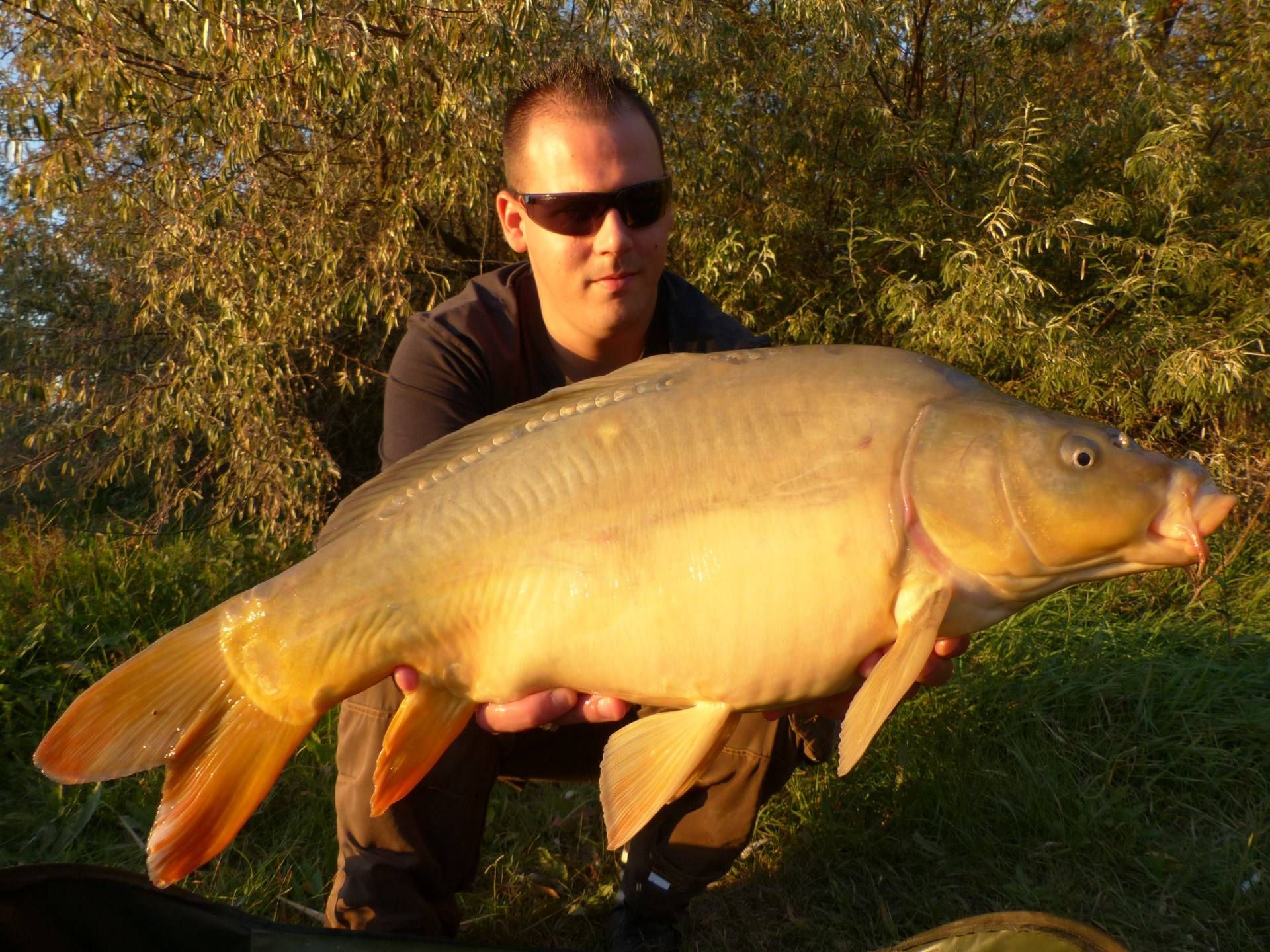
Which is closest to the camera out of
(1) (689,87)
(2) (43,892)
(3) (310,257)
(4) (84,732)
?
(4) (84,732)

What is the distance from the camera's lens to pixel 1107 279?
3.87 meters

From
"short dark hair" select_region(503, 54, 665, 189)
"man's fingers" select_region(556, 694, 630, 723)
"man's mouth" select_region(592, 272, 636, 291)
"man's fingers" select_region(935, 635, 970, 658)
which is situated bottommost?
"man's fingers" select_region(556, 694, 630, 723)

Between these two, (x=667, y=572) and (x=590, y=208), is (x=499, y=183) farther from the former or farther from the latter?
(x=667, y=572)

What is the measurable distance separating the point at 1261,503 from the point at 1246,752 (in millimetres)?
1258

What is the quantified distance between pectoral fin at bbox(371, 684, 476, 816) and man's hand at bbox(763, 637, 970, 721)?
41cm

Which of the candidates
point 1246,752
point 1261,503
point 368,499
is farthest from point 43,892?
point 1261,503

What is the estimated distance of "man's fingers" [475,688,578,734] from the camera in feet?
4.42

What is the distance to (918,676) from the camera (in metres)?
1.13

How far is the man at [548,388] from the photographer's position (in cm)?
164

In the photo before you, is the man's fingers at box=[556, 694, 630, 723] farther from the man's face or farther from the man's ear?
the man's ear

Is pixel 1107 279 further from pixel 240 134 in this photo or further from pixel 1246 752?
pixel 240 134

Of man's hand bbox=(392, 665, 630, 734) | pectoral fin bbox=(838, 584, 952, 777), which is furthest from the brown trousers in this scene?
pectoral fin bbox=(838, 584, 952, 777)

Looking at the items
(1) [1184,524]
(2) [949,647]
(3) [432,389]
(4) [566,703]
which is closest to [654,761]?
(4) [566,703]

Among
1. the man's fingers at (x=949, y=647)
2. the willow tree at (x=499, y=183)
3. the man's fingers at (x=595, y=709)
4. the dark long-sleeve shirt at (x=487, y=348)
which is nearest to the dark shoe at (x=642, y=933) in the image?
the man's fingers at (x=595, y=709)
